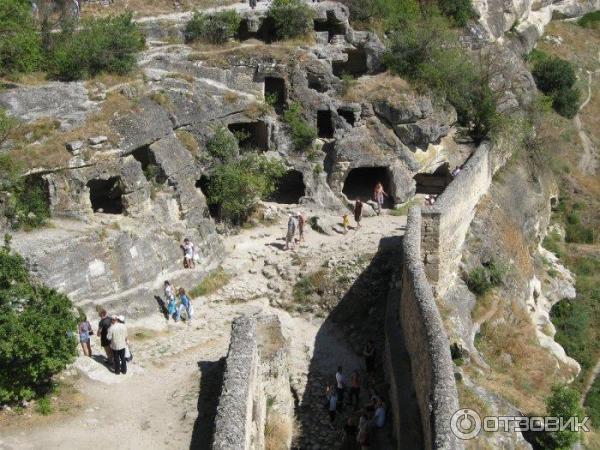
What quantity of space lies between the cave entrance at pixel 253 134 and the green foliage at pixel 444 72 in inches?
240

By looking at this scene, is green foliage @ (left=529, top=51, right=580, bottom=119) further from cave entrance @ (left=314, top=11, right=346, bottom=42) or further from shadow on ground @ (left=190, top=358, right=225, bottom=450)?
shadow on ground @ (left=190, top=358, right=225, bottom=450)

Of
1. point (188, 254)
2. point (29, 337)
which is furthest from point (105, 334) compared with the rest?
point (188, 254)

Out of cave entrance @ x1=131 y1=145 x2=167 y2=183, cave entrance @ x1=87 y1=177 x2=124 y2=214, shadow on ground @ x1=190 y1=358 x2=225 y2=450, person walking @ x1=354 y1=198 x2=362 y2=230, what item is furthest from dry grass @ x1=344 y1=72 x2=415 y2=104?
shadow on ground @ x1=190 y1=358 x2=225 y2=450

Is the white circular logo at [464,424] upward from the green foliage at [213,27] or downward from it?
downward

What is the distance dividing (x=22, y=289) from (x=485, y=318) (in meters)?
13.4

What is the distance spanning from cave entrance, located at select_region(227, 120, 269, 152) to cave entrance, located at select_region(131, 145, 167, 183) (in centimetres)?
430

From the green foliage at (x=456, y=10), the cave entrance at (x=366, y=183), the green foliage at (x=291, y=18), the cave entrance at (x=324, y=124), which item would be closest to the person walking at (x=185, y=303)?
the cave entrance at (x=366, y=183)

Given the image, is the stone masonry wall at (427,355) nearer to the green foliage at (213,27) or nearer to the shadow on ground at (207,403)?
the shadow on ground at (207,403)

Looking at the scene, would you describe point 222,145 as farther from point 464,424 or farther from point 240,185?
point 464,424

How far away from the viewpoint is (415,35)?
90.0 feet

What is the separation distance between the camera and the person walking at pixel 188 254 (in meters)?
18.6

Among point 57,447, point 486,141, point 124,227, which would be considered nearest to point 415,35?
point 486,141

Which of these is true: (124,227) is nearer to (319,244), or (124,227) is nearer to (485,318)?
(319,244)

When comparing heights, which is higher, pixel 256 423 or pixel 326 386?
pixel 256 423
